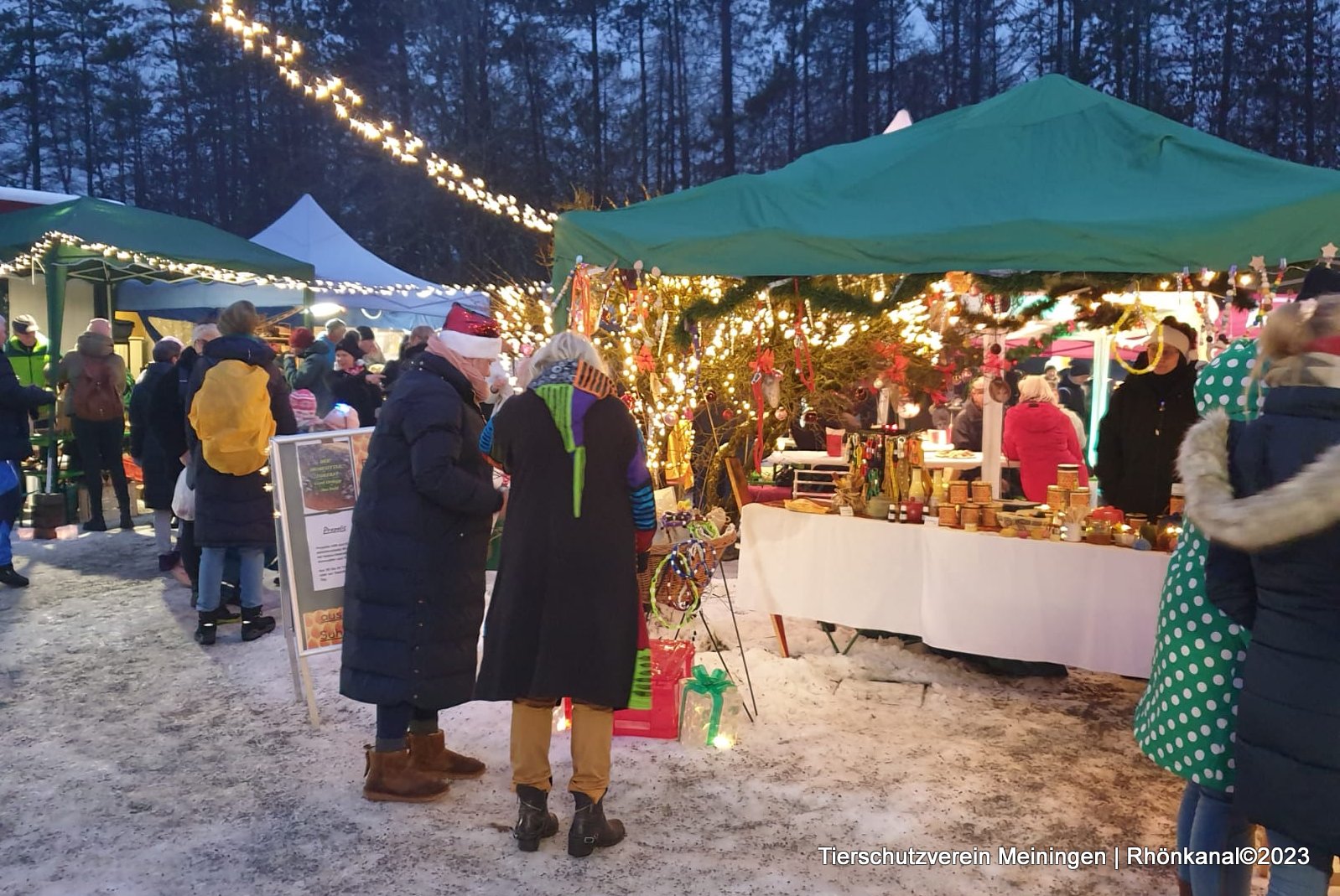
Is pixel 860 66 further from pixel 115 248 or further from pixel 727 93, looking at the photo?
pixel 115 248

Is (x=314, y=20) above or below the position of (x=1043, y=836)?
above

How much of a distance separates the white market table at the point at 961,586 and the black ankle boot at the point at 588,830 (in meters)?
1.87

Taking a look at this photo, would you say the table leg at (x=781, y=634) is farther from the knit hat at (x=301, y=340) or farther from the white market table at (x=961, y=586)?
the knit hat at (x=301, y=340)

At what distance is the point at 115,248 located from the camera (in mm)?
10164

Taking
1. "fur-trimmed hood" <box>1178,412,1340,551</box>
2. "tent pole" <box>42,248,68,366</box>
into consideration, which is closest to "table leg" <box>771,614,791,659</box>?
"fur-trimmed hood" <box>1178,412,1340,551</box>

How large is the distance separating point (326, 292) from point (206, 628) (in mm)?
10476

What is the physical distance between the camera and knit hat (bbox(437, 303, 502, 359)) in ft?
10.5

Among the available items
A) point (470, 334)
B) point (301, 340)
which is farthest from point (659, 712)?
point (301, 340)

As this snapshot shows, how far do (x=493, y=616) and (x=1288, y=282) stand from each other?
350cm

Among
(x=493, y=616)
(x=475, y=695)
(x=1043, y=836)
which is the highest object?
(x=493, y=616)

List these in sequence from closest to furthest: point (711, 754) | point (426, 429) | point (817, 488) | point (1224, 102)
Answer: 1. point (426, 429)
2. point (711, 754)
3. point (817, 488)
4. point (1224, 102)

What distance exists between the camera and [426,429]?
303 centimetres

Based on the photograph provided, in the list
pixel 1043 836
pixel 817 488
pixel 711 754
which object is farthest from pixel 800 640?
pixel 1043 836

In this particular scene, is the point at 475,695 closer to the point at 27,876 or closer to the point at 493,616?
the point at 493,616
